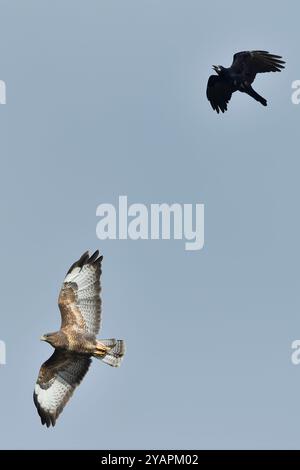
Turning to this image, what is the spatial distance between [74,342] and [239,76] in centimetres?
757

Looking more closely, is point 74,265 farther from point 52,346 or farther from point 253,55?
point 253,55

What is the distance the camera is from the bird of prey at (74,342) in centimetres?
2420

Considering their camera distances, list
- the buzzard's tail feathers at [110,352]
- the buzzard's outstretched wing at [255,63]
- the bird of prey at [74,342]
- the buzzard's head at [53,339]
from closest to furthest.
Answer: the buzzard's head at [53,339]
the bird of prey at [74,342]
the buzzard's tail feathers at [110,352]
the buzzard's outstretched wing at [255,63]

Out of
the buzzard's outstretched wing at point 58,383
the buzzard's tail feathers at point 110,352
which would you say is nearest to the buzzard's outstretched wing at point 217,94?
the buzzard's tail feathers at point 110,352

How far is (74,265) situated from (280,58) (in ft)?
22.5

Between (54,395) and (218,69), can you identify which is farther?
(218,69)

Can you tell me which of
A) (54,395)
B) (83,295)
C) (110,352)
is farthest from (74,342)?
(54,395)

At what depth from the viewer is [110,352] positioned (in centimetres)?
2447

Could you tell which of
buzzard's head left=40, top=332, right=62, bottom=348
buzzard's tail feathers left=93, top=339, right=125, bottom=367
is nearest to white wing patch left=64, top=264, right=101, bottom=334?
buzzard's tail feathers left=93, top=339, right=125, bottom=367

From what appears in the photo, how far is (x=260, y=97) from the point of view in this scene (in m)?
27.8

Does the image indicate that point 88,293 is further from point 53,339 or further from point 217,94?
point 217,94

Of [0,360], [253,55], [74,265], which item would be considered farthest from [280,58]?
[0,360]

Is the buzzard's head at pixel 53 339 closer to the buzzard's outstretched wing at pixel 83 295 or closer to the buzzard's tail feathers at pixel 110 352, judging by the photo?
the buzzard's outstretched wing at pixel 83 295
